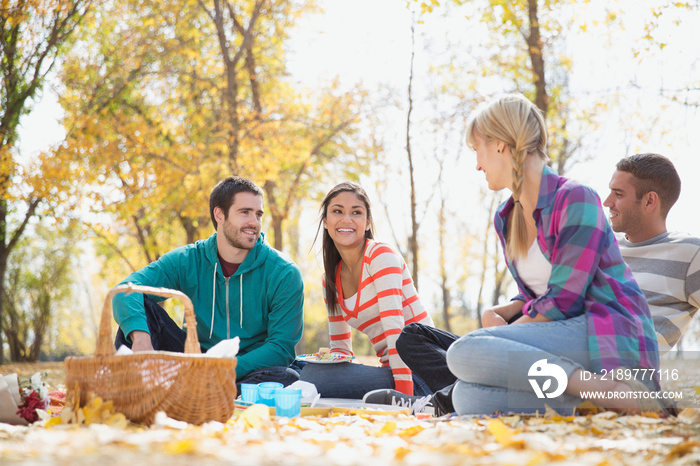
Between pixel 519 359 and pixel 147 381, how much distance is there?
1.39 metres

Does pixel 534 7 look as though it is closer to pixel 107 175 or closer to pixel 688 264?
pixel 688 264

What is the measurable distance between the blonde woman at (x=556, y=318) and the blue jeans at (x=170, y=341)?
1.31 meters

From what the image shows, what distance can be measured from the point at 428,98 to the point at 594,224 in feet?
33.2

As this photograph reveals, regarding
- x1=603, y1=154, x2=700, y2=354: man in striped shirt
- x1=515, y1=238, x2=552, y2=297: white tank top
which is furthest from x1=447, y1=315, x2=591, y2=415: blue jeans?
x1=603, y1=154, x2=700, y2=354: man in striped shirt

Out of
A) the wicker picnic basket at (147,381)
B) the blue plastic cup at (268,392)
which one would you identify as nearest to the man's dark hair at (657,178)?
the blue plastic cup at (268,392)

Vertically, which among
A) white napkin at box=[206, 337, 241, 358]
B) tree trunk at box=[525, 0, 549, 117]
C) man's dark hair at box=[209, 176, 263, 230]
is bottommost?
white napkin at box=[206, 337, 241, 358]

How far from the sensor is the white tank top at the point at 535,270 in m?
2.50

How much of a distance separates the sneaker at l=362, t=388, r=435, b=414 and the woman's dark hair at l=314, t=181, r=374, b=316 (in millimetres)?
761

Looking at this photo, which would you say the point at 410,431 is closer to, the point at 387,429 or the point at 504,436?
the point at 387,429

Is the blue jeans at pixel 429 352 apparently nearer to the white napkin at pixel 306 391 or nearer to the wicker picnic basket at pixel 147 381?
the white napkin at pixel 306 391

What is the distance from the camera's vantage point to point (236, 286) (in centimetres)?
396

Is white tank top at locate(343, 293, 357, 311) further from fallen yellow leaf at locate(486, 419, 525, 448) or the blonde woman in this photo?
fallen yellow leaf at locate(486, 419, 525, 448)

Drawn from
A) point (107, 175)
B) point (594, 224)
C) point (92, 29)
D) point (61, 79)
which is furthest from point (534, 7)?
point (92, 29)

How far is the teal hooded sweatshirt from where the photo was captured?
3.79 metres
